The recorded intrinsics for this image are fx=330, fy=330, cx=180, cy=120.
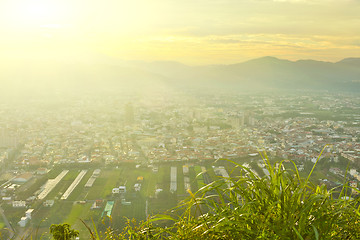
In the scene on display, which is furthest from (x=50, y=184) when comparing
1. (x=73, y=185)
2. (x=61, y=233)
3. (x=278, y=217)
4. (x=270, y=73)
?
(x=270, y=73)

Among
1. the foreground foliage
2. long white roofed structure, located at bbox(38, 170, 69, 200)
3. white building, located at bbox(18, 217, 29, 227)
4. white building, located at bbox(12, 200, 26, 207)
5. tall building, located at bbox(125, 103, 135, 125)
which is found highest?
the foreground foliage

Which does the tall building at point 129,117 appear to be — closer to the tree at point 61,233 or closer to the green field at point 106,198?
the green field at point 106,198

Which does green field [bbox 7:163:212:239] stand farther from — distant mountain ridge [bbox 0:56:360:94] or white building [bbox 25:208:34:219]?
distant mountain ridge [bbox 0:56:360:94]

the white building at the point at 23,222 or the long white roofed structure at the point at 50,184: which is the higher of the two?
the white building at the point at 23,222

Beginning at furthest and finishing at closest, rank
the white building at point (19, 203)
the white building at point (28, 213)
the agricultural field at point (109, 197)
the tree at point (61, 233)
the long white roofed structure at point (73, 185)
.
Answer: the long white roofed structure at point (73, 185), the white building at point (19, 203), the white building at point (28, 213), the agricultural field at point (109, 197), the tree at point (61, 233)

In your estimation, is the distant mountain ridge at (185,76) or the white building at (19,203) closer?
the white building at (19,203)

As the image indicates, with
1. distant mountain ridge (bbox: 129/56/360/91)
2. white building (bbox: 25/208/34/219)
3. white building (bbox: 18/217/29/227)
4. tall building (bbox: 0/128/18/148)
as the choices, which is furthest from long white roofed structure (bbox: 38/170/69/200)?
distant mountain ridge (bbox: 129/56/360/91)

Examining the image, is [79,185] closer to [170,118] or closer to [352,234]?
[352,234]

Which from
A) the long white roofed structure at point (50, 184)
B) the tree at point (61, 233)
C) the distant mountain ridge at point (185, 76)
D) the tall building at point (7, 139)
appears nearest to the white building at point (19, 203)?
the long white roofed structure at point (50, 184)

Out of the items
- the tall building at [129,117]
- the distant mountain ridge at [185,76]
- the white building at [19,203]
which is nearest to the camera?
the white building at [19,203]

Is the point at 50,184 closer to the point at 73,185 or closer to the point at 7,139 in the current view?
the point at 73,185

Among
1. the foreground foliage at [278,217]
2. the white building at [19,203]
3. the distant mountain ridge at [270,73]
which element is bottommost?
the distant mountain ridge at [270,73]
